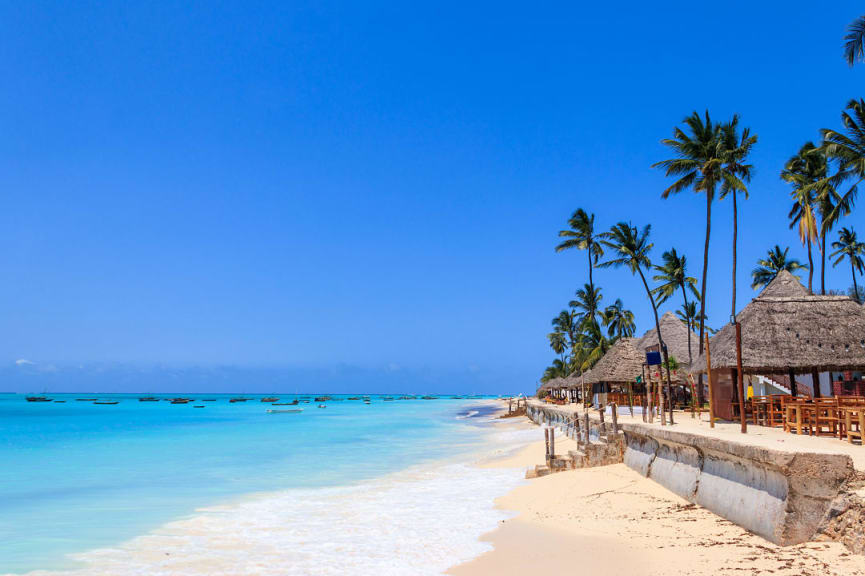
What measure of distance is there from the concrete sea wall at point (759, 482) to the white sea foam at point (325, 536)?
10.8ft

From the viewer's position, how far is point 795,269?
1709 inches

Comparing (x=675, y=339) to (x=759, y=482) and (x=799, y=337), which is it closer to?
(x=799, y=337)

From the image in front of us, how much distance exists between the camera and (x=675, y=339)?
3547 cm

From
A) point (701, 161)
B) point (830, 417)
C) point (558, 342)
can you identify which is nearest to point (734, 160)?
point (701, 161)

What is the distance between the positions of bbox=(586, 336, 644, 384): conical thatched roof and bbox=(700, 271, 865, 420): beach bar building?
34.8ft

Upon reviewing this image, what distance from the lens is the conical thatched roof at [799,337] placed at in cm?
1492

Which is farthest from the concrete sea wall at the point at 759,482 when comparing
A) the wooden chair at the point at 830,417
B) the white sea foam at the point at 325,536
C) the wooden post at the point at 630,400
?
the wooden post at the point at 630,400

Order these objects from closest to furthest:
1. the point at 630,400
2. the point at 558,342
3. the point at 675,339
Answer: the point at 630,400 → the point at 675,339 → the point at 558,342

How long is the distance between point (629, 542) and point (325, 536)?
486 cm

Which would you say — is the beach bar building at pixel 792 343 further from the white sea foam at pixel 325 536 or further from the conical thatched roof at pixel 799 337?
the white sea foam at pixel 325 536

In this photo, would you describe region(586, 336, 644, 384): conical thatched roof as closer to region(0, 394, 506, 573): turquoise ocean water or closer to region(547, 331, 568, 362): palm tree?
region(0, 394, 506, 573): turquoise ocean water

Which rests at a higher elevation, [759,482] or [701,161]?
[701,161]

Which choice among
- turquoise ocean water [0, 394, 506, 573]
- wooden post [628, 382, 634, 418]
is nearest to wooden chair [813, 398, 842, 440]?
wooden post [628, 382, 634, 418]

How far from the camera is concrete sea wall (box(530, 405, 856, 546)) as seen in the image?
22.0 feet
